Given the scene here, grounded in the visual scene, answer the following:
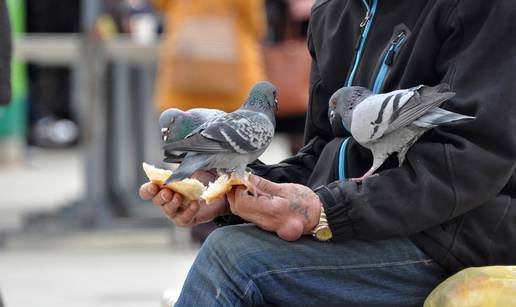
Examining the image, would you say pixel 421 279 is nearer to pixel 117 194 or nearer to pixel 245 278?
pixel 245 278

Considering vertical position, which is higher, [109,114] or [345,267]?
[345,267]

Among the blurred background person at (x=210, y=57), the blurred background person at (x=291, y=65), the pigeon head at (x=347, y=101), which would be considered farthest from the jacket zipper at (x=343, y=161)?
the blurred background person at (x=291, y=65)

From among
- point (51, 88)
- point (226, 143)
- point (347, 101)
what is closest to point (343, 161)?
point (347, 101)

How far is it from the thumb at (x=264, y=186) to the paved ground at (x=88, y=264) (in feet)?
9.56

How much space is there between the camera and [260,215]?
7.18 feet

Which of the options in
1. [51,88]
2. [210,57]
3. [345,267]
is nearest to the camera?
[345,267]

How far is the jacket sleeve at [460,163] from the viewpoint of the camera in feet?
7.05

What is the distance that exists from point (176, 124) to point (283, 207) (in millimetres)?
320

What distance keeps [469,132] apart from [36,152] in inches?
489

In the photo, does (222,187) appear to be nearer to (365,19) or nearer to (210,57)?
(365,19)

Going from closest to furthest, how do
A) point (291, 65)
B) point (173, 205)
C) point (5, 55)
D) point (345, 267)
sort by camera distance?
point (345, 267) → point (173, 205) → point (5, 55) → point (291, 65)

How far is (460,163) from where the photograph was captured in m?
2.15

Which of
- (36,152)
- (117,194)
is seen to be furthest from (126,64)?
(36,152)

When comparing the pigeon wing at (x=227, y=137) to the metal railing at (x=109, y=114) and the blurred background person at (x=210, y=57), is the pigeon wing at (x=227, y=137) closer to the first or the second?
the blurred background person at (x=210, y=57)
